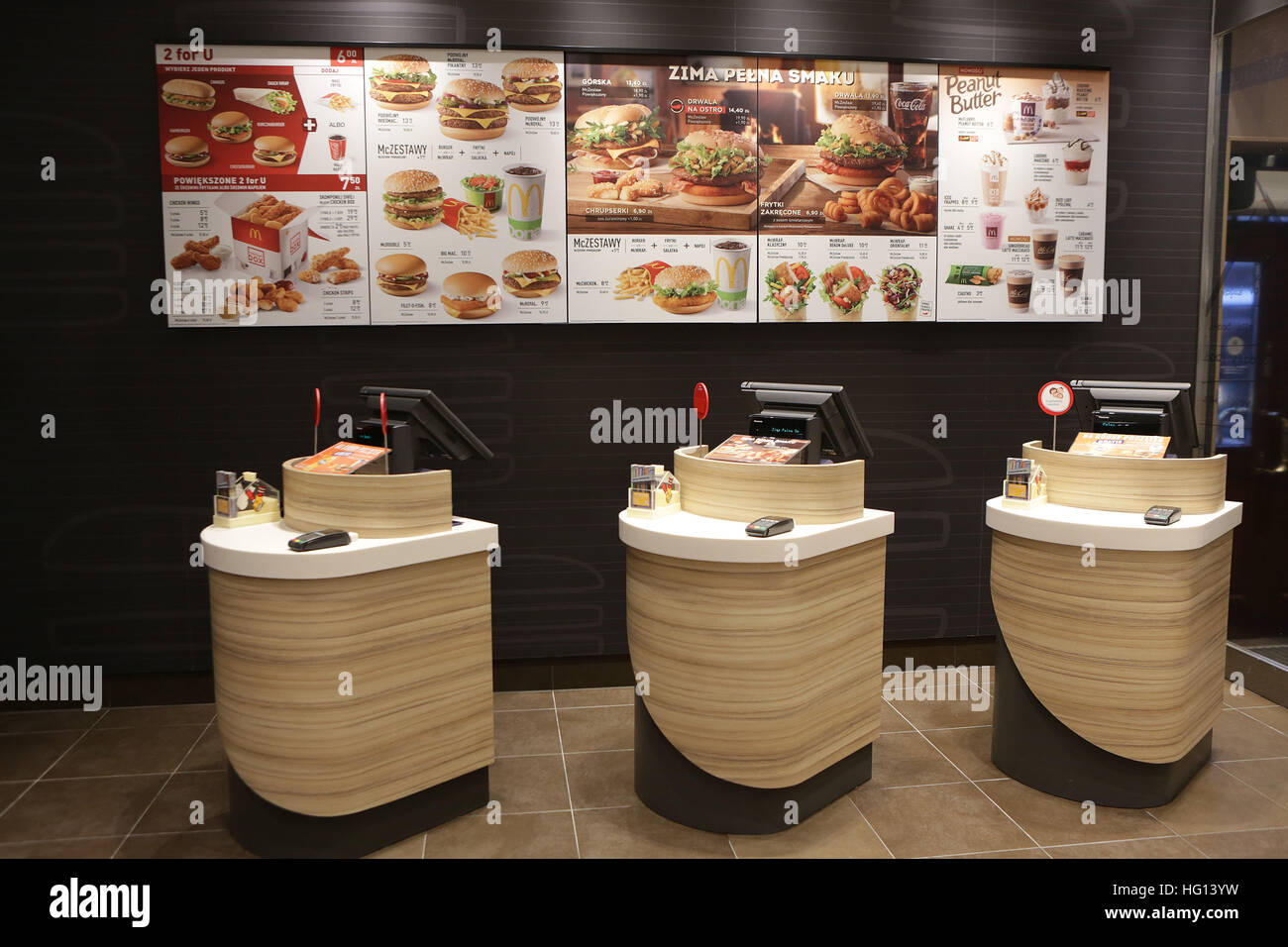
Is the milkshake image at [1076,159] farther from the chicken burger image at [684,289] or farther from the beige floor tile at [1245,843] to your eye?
the beige floor tile at [1245,843]

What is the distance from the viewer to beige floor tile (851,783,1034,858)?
333 cm

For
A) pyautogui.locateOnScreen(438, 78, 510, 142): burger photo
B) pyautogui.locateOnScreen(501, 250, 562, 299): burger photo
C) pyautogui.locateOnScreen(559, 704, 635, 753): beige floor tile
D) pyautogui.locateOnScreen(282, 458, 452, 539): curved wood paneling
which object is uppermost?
pyautogui.locateOnScreen(438, 78, 510, 142): burger photo

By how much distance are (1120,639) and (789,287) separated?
7.10ft

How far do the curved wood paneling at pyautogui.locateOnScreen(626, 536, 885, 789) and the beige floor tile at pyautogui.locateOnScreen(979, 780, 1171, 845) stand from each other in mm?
691

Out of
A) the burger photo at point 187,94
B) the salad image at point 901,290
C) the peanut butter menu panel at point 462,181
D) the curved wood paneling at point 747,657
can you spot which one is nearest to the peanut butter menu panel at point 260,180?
the burger photo at point 187,94

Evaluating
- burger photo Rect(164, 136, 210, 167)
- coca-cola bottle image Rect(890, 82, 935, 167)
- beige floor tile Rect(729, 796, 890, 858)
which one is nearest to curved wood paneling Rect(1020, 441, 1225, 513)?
beige floor tile Rect(729, 796, 890, 858)

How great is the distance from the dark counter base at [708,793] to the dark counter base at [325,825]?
2.35 ft

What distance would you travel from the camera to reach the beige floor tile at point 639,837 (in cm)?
330

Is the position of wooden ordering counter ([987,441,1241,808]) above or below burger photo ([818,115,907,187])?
below

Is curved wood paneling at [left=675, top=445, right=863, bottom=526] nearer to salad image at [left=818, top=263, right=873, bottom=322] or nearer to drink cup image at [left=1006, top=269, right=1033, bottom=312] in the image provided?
salad image at [left=818, top=263, right=873, bottom=322]

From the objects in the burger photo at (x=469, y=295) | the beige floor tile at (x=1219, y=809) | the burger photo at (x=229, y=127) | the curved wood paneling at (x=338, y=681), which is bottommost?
the beige floor tile at (x=1219, y=809)

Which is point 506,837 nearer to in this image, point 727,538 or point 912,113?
point 727,538

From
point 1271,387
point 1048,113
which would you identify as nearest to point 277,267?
point 1048,113

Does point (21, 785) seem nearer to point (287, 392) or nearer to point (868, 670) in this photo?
point (287, 392)
